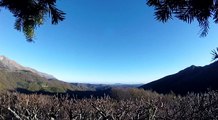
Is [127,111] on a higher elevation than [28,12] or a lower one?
lower

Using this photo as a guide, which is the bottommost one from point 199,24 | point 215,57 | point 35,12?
point 215,57

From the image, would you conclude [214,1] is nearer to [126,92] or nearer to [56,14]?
[56,14]

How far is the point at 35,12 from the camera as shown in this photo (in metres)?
3.69

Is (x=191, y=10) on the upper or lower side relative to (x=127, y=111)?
upper

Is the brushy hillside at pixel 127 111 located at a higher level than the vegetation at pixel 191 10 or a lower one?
lower

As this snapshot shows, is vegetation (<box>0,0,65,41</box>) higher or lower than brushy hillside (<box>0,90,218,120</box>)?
higher

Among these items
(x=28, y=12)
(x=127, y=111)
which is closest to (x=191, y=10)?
(x=28, y=12)

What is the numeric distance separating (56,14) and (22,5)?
0.54 m

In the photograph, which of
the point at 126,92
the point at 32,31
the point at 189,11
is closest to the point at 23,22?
the point at 32,31

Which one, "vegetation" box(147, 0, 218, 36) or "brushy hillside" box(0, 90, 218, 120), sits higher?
"vegetation" box(147, 0, 218, 36)

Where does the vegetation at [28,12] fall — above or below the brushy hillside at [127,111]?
above

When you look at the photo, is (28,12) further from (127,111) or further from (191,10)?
(127,111)

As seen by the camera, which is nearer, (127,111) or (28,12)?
(28,12)

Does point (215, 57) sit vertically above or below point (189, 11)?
below
